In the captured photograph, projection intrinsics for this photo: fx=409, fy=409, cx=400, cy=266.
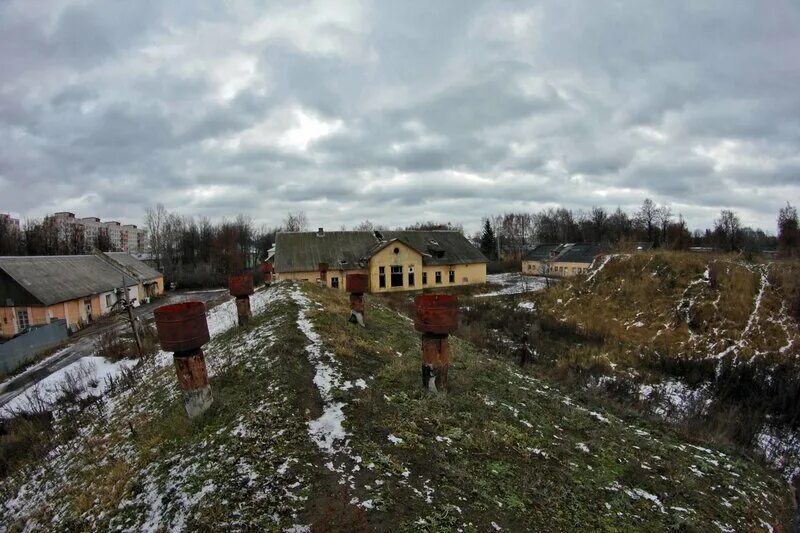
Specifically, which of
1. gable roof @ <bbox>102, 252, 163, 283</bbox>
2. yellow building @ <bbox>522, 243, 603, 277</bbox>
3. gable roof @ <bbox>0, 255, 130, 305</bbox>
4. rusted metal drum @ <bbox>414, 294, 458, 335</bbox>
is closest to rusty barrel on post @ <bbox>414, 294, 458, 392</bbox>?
rusted metal drum @ <bbox>414, 294, 458, 335</bbox>

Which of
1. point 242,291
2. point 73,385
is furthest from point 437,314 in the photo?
point 73,385

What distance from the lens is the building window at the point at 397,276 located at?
36656 millimetres

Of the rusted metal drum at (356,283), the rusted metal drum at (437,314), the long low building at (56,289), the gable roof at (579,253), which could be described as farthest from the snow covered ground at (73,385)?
the gable roof at (579,253)

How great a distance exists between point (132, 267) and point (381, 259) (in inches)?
Answer: 947

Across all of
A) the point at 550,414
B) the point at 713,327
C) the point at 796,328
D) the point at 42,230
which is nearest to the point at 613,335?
the point at 713,327

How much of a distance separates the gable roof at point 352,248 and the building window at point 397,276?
91.8 inches

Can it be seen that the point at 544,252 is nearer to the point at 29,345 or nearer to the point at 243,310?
the point at 243,310

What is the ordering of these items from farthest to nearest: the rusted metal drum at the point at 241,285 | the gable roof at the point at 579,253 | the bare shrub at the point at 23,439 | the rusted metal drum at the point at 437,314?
1. the gable roof at the point at 579,253
2. the rusted metal drum at the point at 241,285
3. the bare shrub at the point at 23,439
4. the rusted metal drum at the point at 437,314

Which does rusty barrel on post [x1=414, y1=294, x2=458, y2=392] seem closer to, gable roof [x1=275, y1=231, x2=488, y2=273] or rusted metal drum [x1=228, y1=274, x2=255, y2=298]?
rusted metal drum [x1=228, y1=274, x2=255, y2=298]

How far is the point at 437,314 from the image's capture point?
612cm

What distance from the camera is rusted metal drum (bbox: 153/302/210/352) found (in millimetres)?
5137

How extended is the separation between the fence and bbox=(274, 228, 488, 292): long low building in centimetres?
1544

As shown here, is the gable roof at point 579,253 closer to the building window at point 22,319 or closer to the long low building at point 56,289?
the long low building at point 56,289

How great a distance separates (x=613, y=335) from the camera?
18.3 meters
